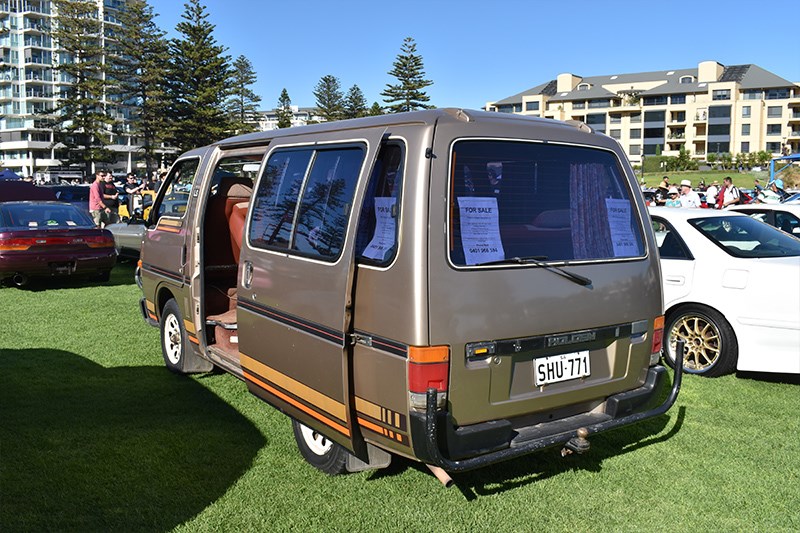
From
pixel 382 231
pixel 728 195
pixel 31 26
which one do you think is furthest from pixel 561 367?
pixel 31 26

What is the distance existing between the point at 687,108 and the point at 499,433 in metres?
95.5

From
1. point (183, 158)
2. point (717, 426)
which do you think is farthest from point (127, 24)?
point (717, 426)

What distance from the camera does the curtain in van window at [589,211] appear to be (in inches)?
150

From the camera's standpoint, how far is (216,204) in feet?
20.1

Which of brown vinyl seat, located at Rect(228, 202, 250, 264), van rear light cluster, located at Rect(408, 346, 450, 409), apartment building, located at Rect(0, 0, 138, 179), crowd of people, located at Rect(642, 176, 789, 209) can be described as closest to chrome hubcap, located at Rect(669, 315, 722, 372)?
van rear light cluster, located at Rect(408, 346, 450, 409)

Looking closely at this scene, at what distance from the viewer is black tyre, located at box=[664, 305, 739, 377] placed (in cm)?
607

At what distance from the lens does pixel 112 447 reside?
453cm

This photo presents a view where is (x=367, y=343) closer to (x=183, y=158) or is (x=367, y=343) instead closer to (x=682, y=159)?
(x=183, y=158)

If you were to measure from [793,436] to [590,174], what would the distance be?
2.64m

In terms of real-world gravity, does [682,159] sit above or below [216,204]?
above

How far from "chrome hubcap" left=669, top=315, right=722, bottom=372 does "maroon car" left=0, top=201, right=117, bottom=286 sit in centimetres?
872

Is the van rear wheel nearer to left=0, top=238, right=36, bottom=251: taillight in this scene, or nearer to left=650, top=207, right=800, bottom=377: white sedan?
left=650, top=207, right=800, bottom=377: white sedan

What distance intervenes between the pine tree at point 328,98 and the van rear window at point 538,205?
6801 cm

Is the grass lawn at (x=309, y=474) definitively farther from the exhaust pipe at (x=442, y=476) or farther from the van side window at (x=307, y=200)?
the van side window at (x=307, y=200)
